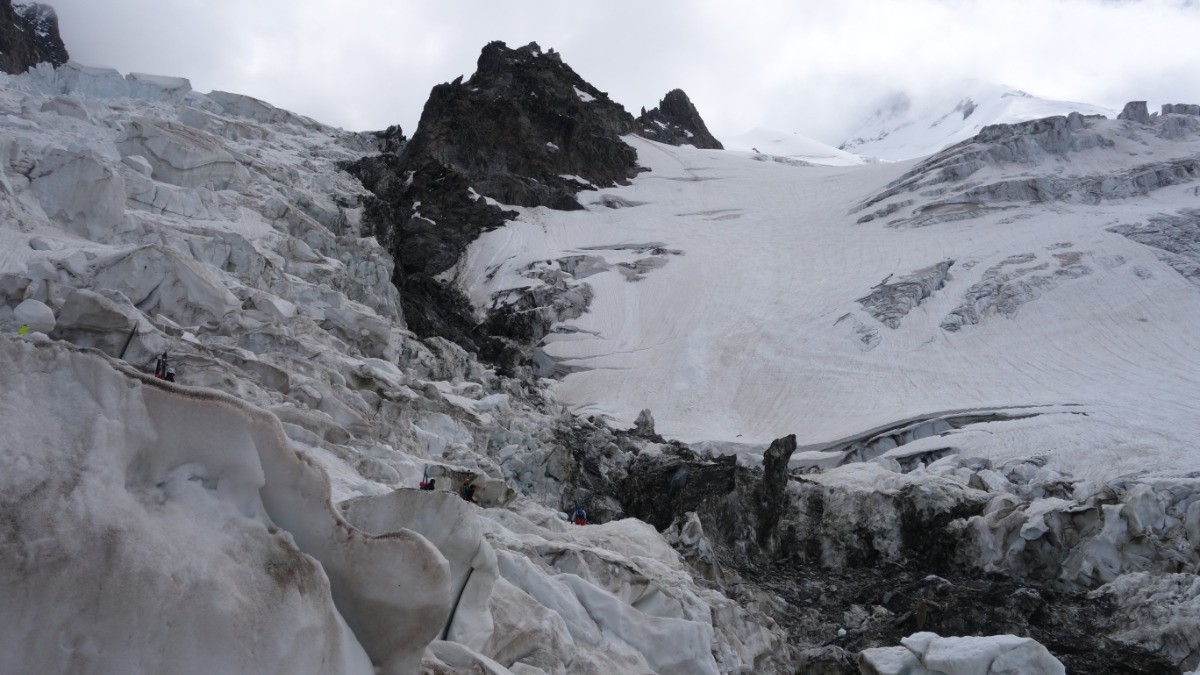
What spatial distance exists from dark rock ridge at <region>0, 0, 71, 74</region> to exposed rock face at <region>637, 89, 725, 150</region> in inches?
2118

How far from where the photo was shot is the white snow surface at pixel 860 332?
29.6 metres

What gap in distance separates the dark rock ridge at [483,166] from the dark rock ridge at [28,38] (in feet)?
72.0

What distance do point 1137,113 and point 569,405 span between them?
51708mm

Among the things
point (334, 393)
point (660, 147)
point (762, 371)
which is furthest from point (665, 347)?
point (660, 147)

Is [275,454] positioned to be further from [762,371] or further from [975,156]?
[975,156]

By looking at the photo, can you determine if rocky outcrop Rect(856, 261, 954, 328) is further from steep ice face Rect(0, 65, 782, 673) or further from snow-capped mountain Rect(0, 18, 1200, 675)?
A: steep ice face Rect(0, 65, 782, 673)

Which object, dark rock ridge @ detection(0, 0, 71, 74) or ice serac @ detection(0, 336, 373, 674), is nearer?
ice serac @ detection(0, 336, 373, 674)

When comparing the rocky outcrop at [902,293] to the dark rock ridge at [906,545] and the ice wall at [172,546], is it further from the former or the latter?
the ice wall at [172,546]

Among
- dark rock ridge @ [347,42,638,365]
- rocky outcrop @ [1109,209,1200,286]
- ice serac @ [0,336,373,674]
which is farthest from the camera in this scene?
dark rock ridge @ [347,42,638,365]

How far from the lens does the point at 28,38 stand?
193 ft

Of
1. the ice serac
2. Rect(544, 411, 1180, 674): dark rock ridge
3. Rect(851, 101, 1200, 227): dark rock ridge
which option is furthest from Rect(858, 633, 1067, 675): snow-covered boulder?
Rect(851, 101, 1200, 227): dark rock ridge

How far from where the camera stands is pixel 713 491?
1986cm

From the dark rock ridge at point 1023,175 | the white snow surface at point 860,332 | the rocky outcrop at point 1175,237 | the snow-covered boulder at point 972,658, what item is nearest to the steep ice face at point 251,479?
the snow-covered boulder at point 972,658

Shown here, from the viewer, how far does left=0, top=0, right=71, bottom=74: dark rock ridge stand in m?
53.8
